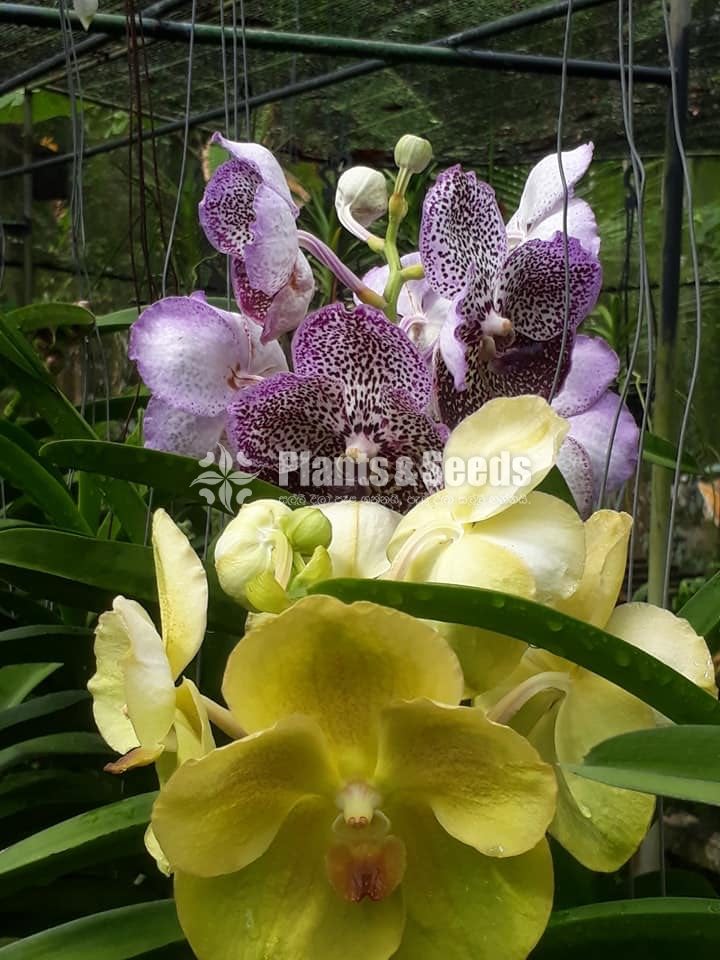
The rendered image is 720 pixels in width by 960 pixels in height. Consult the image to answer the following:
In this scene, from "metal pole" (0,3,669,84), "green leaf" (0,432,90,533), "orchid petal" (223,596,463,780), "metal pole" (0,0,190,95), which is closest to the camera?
"orchid petal" (223,596,463,780)

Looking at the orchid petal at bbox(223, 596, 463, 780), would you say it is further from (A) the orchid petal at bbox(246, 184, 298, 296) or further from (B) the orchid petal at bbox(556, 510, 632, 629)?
(A) the orchid petal at bbox(246, 184, 298, 296)

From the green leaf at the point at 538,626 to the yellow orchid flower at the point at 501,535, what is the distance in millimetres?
11

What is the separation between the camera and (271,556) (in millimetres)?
260

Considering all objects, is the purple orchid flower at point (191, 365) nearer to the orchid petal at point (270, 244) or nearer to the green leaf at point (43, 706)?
the orchid petal at point (270, 244)

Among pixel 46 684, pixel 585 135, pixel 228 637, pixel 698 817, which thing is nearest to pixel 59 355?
pixel 46 684

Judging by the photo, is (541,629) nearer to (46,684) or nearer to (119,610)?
(119,610)

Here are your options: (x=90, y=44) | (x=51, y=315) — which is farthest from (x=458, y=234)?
(x=90, y=44)

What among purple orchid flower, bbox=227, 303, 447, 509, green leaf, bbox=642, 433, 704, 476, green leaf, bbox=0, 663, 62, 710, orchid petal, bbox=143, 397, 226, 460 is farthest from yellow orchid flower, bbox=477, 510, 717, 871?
green leaf, bbox=0, 663, 62, 710

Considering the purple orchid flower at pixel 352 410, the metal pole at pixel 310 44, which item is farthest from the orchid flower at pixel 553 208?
the metal pole at pixel 310 44

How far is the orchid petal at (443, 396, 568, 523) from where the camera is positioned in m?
0.26

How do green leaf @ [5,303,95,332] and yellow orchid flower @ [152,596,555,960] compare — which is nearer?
yellow orchid flower @ [152,596,555,960]

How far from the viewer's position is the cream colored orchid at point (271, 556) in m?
0.26

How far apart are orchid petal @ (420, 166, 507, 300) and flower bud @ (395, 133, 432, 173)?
7 cm

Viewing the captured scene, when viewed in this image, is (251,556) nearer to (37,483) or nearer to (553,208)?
(553,208)
